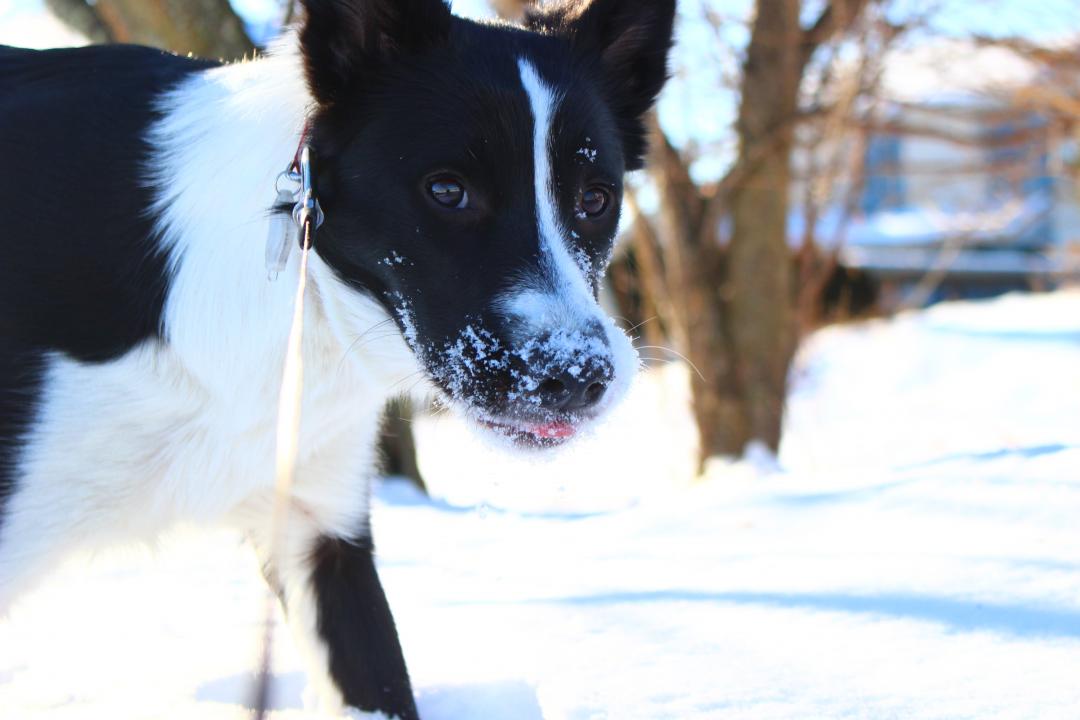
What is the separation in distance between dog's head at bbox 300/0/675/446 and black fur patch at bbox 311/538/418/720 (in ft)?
2.11

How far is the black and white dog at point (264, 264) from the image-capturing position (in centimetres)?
196

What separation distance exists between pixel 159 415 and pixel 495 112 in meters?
0.90

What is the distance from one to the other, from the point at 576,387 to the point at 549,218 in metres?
0.40

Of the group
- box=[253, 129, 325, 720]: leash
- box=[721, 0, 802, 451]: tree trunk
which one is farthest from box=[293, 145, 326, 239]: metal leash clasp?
box=[721, 0, 802, 451]: tree trunk

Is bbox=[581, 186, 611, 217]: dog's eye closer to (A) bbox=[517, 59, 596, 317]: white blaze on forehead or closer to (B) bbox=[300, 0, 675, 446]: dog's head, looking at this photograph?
(B) bbox=[300, 0, 675, 446]: dog's head

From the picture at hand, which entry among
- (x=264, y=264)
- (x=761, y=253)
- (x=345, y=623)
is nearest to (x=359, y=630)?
(x=345, y=623)

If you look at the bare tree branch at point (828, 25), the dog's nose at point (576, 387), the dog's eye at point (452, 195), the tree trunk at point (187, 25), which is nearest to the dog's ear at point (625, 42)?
the dog's eye at point (452, 195)

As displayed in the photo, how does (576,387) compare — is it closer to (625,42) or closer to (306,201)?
(306,201)

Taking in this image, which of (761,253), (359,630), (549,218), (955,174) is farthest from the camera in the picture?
(955,174)

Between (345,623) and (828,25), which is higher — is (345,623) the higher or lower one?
the higher one

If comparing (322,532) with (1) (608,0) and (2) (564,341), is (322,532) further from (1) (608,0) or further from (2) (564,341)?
(1) (608,0)

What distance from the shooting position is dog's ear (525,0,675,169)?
2480 mm

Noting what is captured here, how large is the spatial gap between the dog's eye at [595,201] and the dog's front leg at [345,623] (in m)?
0.95

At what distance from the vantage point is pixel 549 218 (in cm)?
200
